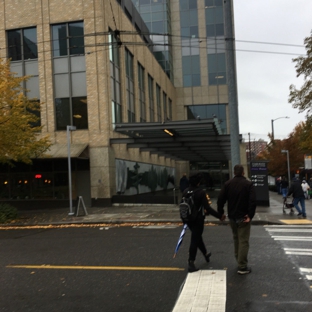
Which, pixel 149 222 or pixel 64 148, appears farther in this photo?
pixel 64 148

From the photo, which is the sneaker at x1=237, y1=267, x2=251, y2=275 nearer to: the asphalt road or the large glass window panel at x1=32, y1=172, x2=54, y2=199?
the asphalt road

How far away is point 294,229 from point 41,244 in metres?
7.09

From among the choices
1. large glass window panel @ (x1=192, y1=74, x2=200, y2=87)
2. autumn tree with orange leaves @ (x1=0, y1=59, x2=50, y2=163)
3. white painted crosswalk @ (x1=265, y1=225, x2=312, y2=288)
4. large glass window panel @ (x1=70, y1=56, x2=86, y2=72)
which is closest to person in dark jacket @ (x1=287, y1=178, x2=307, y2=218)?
white painted crosswalk @ (x1=265, y1=225, x2=312, y2=288)

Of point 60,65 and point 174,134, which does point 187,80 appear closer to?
point 60,65

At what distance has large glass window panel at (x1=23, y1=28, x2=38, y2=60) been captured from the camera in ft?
74.5

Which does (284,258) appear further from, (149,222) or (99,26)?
(99,26)

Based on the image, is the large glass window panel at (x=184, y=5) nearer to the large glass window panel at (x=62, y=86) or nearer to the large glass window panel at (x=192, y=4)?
the large glass window panel at (x=192, y=4)

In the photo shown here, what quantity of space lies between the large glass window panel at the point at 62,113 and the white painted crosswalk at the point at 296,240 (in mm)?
13798

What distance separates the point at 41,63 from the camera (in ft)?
73.6

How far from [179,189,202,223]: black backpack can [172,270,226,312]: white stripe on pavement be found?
897 millimetres

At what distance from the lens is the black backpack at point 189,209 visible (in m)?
6.53

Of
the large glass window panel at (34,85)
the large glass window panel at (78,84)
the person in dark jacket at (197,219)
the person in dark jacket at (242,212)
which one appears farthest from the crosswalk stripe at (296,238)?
the large glass window panel at (34,85)

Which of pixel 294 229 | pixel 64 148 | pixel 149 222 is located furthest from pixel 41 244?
pixel 64 148

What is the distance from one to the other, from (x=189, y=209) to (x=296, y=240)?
4.13 m
